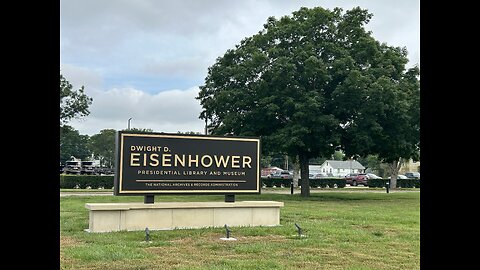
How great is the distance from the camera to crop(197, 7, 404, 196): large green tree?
2378cm

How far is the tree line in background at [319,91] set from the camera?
2370 cm

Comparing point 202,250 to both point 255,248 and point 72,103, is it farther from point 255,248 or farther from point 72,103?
point 72,103

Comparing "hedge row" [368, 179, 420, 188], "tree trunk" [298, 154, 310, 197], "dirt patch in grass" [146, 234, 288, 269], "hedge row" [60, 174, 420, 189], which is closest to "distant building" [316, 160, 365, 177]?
"hedge row" [368, 179, 420, 188]

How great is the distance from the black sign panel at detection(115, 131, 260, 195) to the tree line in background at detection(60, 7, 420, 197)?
9318mm

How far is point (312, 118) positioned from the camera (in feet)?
76.4

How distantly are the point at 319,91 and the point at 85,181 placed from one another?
18910 millimetres

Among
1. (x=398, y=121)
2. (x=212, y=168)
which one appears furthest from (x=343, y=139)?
(x=212, y=168)

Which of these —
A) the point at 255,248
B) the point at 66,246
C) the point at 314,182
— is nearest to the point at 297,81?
the point at 255,248

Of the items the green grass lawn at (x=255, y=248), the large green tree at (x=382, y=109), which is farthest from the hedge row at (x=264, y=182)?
the green grass lawn at (x=255, y=248)

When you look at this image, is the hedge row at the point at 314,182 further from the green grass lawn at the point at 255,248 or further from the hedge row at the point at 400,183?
the green grass lawn at the point at 255,248

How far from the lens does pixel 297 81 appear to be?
81.4ft

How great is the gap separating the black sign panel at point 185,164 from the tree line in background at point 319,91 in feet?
30.6
